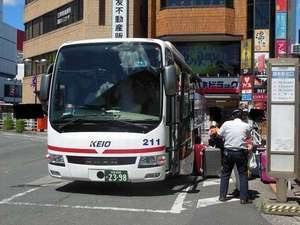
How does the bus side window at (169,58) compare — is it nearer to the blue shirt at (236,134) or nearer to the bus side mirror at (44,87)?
the blue shirt at (236,134)

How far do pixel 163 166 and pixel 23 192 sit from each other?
2.94m

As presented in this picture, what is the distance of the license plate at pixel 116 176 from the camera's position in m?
11.9

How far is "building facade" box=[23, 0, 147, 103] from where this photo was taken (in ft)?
157

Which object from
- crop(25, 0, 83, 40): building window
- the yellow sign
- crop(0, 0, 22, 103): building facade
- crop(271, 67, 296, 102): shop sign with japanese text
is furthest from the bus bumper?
crop(0, 0, 22, 103): building facade

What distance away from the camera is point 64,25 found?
5512 centimetres

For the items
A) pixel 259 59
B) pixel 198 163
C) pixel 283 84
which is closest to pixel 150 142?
pixel 283 84

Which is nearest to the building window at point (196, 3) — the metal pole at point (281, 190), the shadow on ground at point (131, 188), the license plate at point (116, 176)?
the shadow on ground at point (131, 188)

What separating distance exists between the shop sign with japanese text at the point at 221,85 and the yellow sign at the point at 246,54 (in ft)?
8.93

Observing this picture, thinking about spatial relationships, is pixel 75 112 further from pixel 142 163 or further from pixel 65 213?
pixel 65 213

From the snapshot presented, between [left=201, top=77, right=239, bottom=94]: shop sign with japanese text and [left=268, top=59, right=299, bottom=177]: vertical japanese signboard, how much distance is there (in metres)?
36.3

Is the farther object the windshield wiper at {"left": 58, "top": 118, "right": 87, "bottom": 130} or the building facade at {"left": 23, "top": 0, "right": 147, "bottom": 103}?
the building facade at {"left": 23, "top": 0, "right": 147, "bottom": 103}

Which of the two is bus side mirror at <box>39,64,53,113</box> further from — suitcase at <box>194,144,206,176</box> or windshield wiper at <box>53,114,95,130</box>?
suitcase at <box>194,144,206,176</box>

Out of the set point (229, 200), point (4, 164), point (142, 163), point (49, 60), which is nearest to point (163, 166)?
point (142, 163)

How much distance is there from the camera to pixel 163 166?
40.1 feet
